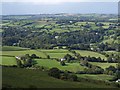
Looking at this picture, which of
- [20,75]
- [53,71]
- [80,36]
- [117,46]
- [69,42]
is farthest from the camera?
[80,36]

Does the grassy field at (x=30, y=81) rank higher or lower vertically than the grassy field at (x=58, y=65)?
higher

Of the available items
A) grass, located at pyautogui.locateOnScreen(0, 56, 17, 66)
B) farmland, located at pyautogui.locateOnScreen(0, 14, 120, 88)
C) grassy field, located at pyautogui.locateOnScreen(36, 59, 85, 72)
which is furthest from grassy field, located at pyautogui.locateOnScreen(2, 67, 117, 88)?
grassy field, located at pyautogui.locateOnScreen(36, 59, 85, 72)

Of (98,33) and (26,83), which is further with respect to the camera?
(98,33)

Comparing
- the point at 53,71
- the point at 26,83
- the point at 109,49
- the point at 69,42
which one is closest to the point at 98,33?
the point at 69,42

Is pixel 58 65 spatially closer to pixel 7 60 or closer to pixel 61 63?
pixel 61 63

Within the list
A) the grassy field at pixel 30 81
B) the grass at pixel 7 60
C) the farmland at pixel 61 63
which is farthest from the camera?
the grass at pixel 7 60

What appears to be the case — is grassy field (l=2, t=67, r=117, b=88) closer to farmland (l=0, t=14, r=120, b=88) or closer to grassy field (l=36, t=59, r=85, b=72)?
farmland (l=0, t=14, r=120, b=88)

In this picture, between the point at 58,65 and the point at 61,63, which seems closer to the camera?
the point at 58,65

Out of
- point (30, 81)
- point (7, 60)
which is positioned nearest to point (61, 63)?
point (7, 60)

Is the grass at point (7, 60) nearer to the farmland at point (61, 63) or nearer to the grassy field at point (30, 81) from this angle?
the farmland at point (61, 63)

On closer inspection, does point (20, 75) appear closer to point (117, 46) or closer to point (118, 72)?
point (118, 72)

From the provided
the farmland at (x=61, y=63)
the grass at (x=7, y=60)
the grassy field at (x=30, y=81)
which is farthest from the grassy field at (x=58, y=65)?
the grassy field at (x=30, y=81)
